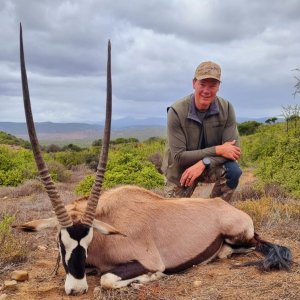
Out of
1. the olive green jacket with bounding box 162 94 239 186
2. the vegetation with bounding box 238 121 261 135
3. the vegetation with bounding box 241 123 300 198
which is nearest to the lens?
the olive green jacket with bounding box 162 94 239 186

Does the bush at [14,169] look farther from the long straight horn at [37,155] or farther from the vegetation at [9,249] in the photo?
the long straight horn at [37,155]

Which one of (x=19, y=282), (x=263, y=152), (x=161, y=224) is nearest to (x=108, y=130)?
(x=161, y=224)

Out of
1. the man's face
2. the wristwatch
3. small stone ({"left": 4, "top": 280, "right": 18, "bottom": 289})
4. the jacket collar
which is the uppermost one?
the man's face

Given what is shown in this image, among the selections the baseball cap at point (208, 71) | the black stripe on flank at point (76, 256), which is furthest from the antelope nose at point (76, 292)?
the baseball cap at point (208, 71)

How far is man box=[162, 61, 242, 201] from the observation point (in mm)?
7832

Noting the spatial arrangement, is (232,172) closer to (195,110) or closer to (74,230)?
(195,110)

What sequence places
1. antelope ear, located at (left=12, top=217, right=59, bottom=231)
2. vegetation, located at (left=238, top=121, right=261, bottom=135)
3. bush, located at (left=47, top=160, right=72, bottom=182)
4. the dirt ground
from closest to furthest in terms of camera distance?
the dirt ground < antelope ear, located at (left=12, top=217, right=59, bottom=231) < bush, located at (left=47, top=160, right=72, bottom=182) < vegetation, located at (left=238, top=121, right=261, bottom=135)

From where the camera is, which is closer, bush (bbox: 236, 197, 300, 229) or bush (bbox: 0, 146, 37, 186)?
bush (bbox: 236, 197, 300, 229)

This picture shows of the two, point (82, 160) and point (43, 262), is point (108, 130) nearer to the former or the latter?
point (43, 262)

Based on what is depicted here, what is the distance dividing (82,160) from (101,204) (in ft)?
70.5

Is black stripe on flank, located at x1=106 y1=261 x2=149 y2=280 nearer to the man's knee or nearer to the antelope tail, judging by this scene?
the antelope tail

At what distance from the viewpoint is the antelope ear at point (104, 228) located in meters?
5.42

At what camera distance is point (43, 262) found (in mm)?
6641

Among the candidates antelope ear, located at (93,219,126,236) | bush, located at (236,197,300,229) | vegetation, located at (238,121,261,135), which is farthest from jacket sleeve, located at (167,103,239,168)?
vegetation, located at (238,121,261,135)
